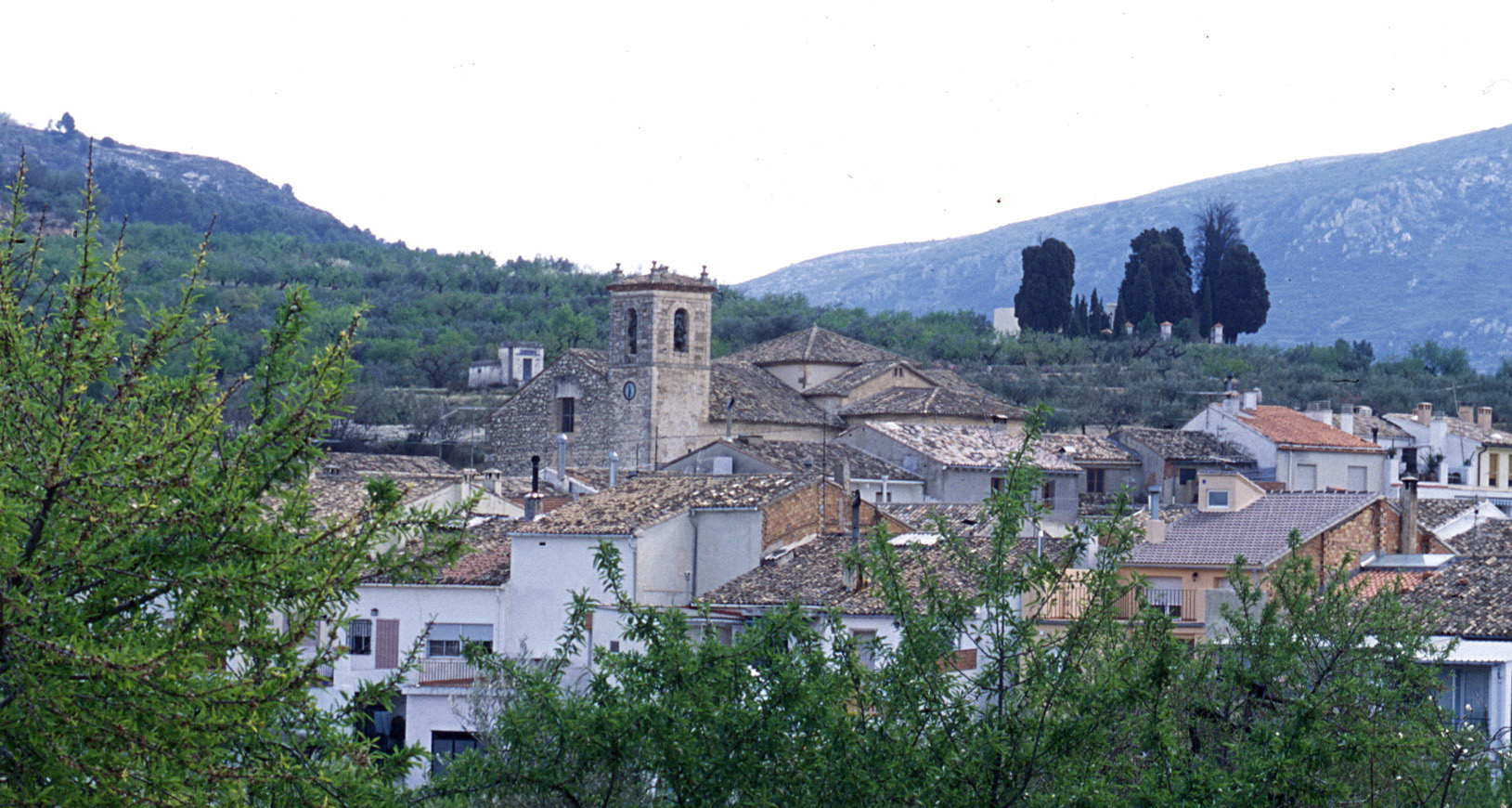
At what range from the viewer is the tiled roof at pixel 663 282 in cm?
4972

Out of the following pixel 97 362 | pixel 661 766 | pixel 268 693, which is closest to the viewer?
pixel 268 693

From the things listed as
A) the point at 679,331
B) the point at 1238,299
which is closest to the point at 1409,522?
the point at 679,331

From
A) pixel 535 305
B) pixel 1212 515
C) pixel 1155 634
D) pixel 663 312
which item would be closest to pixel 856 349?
pixel 663 312

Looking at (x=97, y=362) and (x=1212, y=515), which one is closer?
(x=97, y=362)

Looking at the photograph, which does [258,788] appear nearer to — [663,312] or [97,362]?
[97,362]

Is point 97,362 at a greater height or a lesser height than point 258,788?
greater

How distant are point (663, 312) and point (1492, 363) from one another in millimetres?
150335

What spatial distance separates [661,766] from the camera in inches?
385

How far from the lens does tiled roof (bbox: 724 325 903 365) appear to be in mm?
53750

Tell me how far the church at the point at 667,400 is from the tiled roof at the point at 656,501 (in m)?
17.5

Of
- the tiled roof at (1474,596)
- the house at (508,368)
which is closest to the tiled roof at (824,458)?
the tiled roof at (1474,596)

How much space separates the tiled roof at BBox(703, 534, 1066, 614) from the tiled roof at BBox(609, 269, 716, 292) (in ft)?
73.1

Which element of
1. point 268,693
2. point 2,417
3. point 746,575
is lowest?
point 746,575

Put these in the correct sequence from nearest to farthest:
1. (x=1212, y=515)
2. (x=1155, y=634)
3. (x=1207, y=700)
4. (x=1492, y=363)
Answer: (x=1155, y=634), (x=1207, y=700), (x=1212, y=515), (x=1492, y=363)
